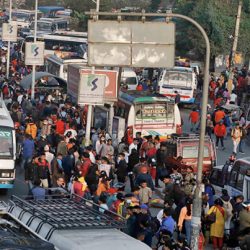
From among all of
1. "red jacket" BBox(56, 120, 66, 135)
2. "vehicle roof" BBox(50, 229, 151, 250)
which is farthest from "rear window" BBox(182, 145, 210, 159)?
"vehicle roof" BBox(50, 229, 151, 250)

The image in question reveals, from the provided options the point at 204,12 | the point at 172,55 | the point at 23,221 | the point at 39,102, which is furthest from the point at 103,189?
the point at 204,12

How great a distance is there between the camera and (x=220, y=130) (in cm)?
3681

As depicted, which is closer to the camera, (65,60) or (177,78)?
(177,78)

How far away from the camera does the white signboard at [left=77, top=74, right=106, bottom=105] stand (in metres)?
29.9

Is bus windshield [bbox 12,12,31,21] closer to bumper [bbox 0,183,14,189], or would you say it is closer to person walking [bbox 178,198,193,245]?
bumper [bbox 0,183,14,189]

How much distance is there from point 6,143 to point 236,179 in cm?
586

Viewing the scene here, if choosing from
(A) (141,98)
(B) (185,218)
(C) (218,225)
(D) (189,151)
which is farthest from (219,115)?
(B) (185,218)

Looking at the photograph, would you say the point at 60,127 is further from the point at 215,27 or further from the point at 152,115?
the point at 215,27

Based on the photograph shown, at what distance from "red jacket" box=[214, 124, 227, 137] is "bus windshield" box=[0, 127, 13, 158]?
1074cm

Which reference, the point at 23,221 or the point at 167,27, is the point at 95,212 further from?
the point at 167,27

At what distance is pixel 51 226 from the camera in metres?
16.9

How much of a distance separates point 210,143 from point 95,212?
12.9m

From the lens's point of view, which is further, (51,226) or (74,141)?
(74,141)

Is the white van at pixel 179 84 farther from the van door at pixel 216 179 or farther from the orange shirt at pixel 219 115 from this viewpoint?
the van door at pixel 216 179
